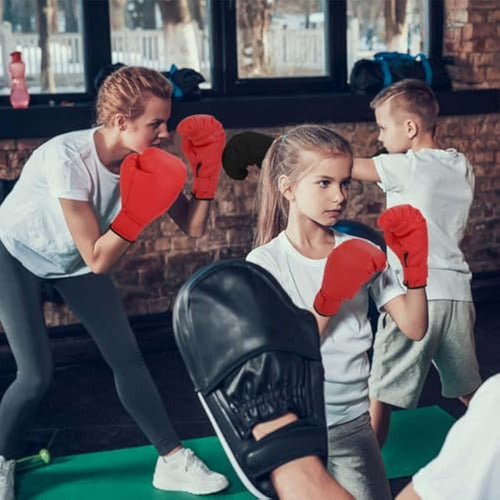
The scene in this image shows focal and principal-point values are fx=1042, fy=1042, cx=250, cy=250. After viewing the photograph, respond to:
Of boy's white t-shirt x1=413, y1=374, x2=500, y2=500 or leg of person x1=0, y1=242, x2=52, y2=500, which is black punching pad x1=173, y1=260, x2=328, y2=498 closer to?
boy's white t-shirt x1=413, y1=374, x2=500, y2=500

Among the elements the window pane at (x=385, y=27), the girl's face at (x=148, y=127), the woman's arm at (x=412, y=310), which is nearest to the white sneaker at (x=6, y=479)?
the girl's face at (x=148, y=127)

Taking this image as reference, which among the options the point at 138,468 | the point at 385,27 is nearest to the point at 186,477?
the point at 138,468

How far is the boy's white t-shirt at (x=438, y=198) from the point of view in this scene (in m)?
2.77

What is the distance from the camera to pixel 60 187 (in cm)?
257

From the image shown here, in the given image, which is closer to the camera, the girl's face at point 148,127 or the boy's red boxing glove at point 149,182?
the boy's red boxing glove at point 149,182

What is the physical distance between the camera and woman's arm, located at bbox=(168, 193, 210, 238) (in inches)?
107

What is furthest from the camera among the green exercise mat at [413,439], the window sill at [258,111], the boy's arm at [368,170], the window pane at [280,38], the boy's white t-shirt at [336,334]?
the window pane at [280,38]

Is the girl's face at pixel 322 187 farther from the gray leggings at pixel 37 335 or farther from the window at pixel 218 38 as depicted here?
the window at pixel 218 38

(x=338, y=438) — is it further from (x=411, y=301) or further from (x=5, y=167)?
(x=5, y=167)

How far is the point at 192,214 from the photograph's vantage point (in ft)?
8.94

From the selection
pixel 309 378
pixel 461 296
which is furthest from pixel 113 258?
pixel 309 378

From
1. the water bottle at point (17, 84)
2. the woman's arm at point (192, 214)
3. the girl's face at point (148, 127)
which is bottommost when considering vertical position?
the woman's arm at point (192, 214)

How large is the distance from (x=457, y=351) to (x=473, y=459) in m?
1.96

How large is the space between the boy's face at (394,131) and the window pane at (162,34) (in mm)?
1897
